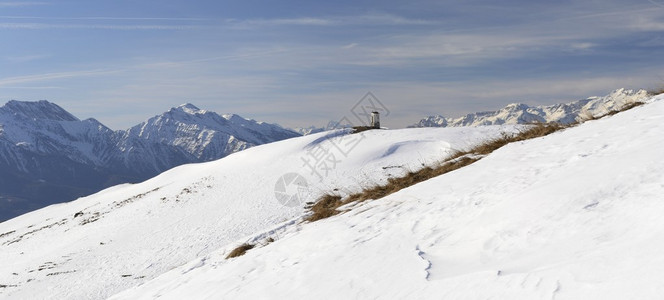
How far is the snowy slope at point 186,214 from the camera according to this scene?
637 inches

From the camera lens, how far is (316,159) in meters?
26.7

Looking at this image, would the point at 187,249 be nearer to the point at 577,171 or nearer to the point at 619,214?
the point at 577,171

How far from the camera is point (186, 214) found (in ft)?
71.4

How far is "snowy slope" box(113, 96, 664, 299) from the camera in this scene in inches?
183

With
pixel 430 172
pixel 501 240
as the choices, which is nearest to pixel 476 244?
pixel 501 240

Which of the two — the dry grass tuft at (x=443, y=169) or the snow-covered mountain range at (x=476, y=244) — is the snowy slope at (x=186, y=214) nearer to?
the snow-covered mountain range at (x=476, y=244)

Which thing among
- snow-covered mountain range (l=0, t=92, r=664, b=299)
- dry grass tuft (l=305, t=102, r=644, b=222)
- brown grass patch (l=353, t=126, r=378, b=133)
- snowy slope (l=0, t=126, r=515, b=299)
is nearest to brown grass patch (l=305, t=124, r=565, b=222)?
dry grass tuft (l=305, t=102, r=644, b=222)

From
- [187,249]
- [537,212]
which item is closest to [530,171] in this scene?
[537,212]

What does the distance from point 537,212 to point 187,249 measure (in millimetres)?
13168

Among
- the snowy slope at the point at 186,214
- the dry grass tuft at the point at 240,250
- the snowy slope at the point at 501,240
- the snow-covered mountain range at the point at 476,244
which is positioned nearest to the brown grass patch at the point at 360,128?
the snowy slope at the point at 186,214

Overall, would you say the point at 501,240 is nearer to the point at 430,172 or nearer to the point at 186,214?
the point at 430,172

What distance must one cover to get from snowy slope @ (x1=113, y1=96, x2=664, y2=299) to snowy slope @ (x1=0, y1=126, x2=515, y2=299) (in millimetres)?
4767

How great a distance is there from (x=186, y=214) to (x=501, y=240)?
715 inches

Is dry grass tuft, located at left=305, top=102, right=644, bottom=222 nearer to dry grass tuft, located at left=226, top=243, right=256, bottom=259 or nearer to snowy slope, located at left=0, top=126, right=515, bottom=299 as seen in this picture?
snowy slope, located at left=0, top=126, right=515, bottom=299
